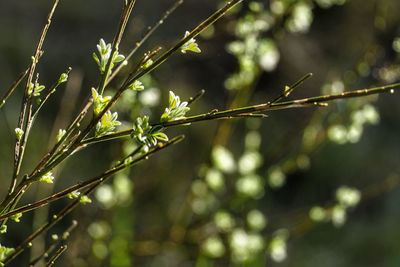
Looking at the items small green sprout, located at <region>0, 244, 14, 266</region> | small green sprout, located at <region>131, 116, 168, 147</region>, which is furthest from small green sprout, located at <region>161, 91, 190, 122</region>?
small green sprout, located at <region>0, 244, 14, 266</region>

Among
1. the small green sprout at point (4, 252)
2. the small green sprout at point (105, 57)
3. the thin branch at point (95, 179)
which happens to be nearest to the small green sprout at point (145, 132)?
the thin branch at point (95, 179)

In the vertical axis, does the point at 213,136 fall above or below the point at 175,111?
above

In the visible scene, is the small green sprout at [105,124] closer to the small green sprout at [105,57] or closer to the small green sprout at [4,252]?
the small green sprout at [105,57]

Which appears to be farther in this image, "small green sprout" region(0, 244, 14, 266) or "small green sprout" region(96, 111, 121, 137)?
"small green sprout" region(0, 244, 14, 266)

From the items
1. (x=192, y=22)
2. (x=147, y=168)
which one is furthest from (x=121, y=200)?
(x=192, y=22)

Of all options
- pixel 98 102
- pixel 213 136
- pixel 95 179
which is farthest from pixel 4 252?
pixel 213 136

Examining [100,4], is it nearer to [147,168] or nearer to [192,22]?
[192,22]

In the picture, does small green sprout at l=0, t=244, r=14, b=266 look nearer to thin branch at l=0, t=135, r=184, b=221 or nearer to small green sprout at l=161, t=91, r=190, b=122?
thin branch at l=0, t=135, r=184, b=221

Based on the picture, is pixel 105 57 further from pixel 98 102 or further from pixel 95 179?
pixel 95 179

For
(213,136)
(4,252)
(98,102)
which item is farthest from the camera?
(213,136)
